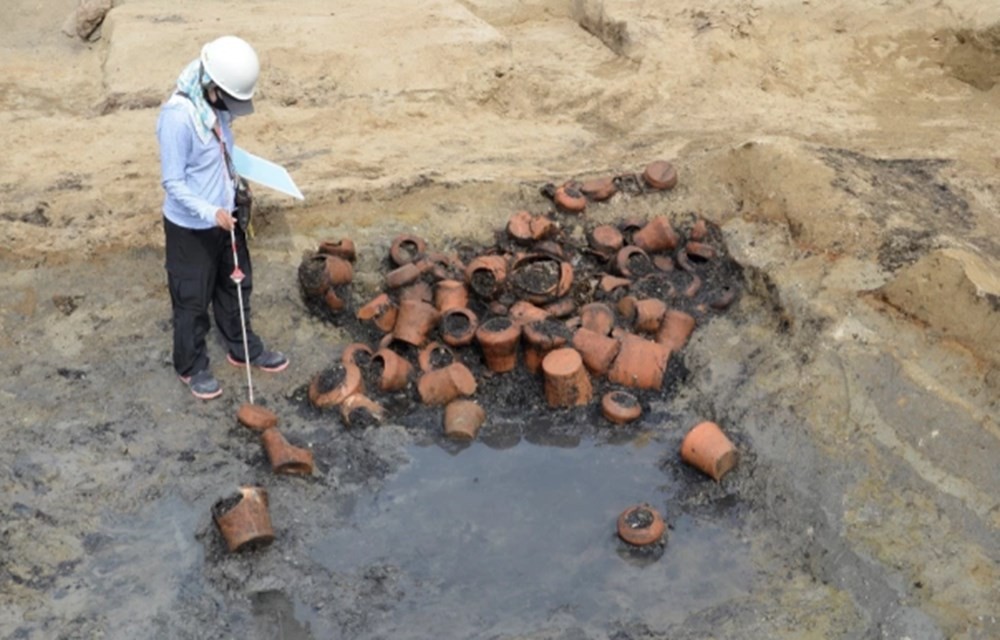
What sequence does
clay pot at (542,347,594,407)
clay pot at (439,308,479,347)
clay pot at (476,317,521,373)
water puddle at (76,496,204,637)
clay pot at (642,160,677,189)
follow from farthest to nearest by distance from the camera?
clay pot at (642,160,677,189)
clay pot at (439,308,479,347)
clay pot at (476,317,521,373)
clay pot at (542,347,594,407)
water puddle at (76,496,204,637)

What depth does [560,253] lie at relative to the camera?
5984 millimetres

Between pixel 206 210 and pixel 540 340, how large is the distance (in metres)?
1.77

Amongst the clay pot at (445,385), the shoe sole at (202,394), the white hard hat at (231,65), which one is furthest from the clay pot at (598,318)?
the white hard hat at (231,65)

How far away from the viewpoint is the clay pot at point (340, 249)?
5727 millimetres

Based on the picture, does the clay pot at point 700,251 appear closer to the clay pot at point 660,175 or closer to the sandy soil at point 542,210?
the sandy soil at point 542,210

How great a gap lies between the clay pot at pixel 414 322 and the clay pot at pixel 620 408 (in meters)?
0.98

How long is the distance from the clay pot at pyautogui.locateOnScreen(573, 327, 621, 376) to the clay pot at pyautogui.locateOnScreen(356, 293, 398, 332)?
0.98 meters

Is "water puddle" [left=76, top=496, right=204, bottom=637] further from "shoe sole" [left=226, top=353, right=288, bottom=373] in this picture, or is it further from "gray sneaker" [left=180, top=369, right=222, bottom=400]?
"shoe sole" [left=226, top=353, right=288, bottom=373]

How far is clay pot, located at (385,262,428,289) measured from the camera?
221 inches

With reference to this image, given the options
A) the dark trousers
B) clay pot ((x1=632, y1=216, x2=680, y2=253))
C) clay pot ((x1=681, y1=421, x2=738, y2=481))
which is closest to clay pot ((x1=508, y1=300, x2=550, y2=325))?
clay pot ((x1=632, y1=216, x2=680, y2=253))

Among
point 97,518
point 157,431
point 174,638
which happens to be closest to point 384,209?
point 157,431

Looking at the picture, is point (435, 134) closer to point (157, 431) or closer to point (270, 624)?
point (157, 431)

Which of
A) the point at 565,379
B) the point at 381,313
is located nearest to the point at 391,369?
the point at 381,313

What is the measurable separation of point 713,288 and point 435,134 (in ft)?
7.49
